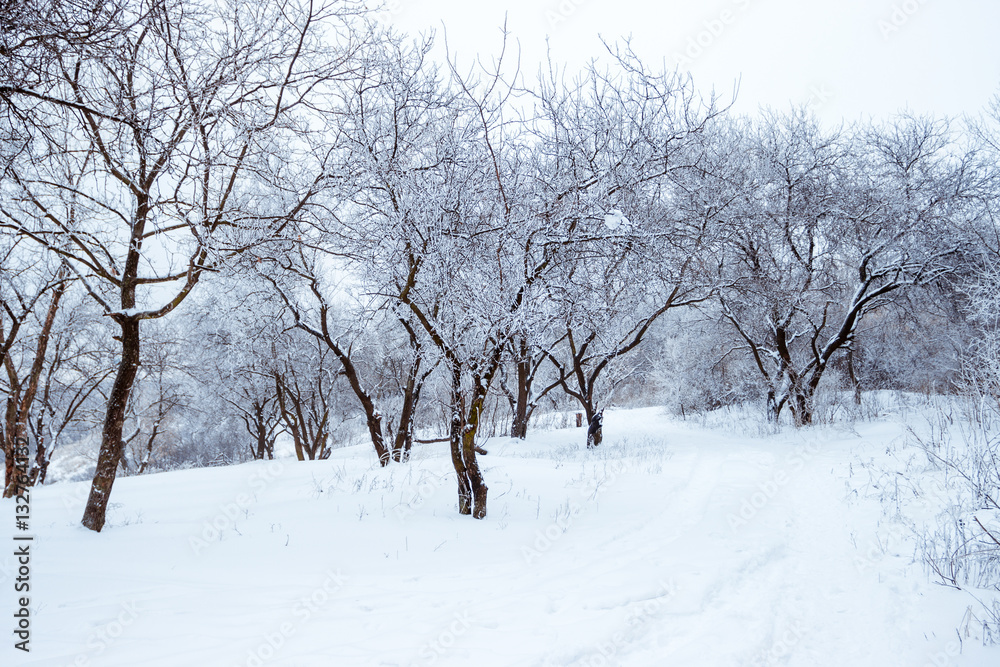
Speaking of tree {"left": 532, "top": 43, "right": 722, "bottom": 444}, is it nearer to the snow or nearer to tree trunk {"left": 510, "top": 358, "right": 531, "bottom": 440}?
the snow

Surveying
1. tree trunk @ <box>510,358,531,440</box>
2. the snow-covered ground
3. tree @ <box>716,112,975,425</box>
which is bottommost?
the snow-covered ground

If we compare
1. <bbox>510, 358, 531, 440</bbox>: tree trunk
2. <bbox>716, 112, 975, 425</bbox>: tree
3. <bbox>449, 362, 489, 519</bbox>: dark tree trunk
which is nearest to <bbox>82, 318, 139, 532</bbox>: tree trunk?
<bbox>449, 362, 489, 519</bbox>: dark tree trunk

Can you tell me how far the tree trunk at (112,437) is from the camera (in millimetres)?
5254

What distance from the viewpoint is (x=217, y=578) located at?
4062 mm

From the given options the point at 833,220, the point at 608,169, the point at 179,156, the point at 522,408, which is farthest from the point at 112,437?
the point at 833,220

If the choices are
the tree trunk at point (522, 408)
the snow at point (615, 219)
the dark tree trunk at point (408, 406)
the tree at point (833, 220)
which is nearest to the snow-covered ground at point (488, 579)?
the snow at point (615, 219)

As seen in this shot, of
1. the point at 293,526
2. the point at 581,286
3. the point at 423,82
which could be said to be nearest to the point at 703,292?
the point at 581,286

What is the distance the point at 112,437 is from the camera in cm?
548

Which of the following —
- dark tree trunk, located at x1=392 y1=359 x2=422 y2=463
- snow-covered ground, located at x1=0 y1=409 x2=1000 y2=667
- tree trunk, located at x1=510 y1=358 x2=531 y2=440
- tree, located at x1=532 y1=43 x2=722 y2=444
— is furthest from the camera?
tree trunk, located at x1=510 y1=358 x2=531 y2=440

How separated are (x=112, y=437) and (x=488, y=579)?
4.51 metres

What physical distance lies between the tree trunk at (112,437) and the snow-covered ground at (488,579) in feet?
0.64

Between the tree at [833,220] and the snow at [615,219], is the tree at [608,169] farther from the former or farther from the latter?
the tree at [833,220]

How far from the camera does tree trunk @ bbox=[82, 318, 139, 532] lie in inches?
207

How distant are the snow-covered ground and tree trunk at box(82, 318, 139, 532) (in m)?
0.20
